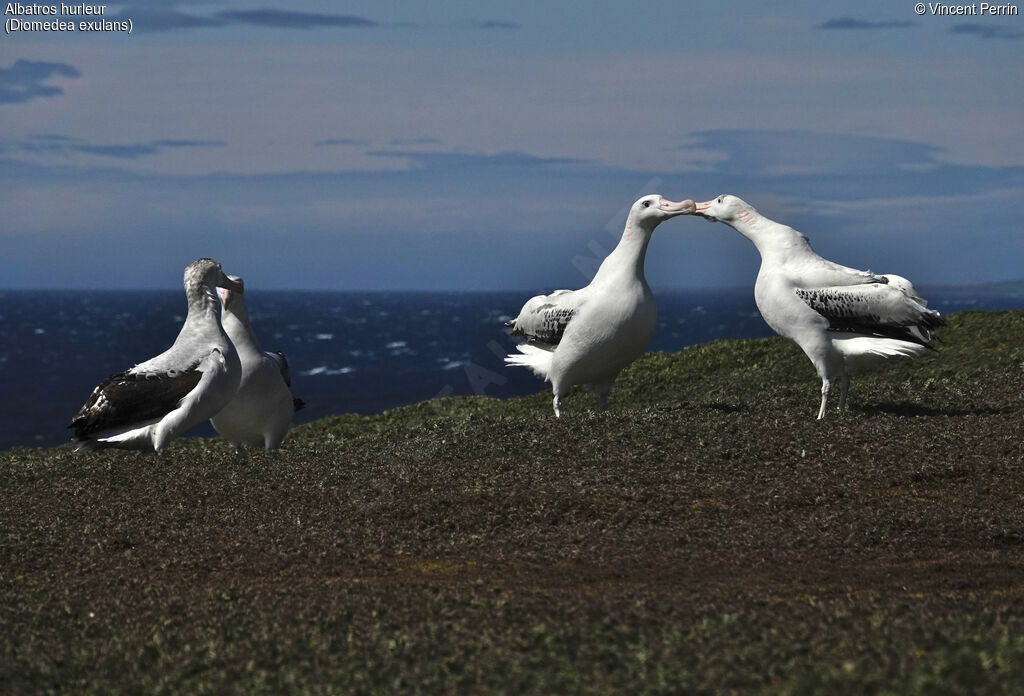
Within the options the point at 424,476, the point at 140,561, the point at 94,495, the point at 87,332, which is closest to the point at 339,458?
the point at 424,476

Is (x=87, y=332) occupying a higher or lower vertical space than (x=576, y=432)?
lower

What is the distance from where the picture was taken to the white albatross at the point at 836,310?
15914mm

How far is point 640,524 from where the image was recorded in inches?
472

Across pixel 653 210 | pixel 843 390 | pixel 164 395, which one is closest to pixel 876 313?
pixel 843 390

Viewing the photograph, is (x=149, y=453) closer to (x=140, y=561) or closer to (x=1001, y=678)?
(x=140, y=561)

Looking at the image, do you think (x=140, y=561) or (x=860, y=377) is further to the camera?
(x=860, y=377)

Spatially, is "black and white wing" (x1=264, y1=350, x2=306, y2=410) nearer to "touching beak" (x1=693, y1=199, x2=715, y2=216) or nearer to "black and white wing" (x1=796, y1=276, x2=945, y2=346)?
"touching beak" (x1=693, y1=199, x2=715, y2=216)

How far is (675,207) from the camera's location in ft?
54.9

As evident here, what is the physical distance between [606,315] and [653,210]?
164 cm

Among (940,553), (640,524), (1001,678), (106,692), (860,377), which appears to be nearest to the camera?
(1001,678)

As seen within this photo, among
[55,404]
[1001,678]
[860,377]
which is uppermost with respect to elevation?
[1001,678]

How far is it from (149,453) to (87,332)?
14964cm

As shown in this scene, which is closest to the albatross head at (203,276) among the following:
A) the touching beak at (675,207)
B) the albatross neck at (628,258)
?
the albatross neck at (628,258)

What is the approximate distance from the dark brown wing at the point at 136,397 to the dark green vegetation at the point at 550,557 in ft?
1.95
